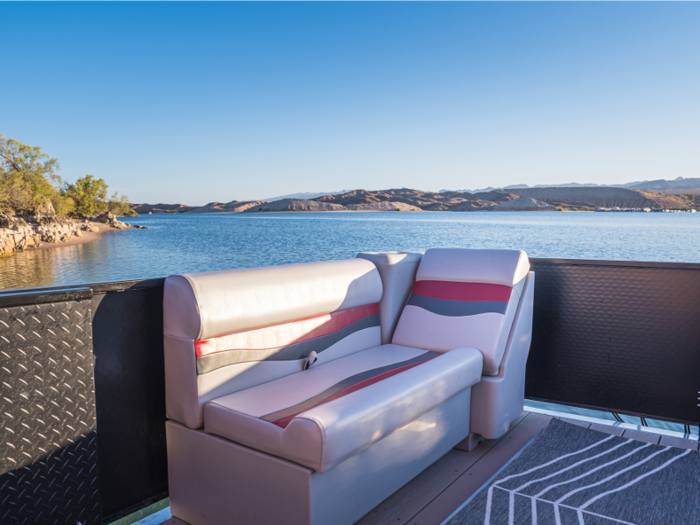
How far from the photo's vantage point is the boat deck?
1.57 m

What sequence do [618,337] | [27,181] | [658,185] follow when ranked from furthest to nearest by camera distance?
[658,185] → [27,181] → [618,337]

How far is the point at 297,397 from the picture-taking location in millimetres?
1501

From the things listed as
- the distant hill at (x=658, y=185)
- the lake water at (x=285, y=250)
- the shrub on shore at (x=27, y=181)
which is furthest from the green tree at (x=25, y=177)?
the distant hill at (x=658, y=185)

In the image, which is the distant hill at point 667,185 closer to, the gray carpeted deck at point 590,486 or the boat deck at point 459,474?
the boat deck at point 459,474

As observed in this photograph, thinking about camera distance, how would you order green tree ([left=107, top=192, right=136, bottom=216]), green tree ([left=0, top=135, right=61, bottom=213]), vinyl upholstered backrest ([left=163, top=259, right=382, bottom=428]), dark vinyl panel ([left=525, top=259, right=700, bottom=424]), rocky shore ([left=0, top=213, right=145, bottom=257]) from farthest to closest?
green tree ([left=107, top=192, right=136, bottom=216])
green tree ([left=0, top=135, right=61, bottom=213])
rocky shore ([left=0, top=213, right=145, bottom=257])
dark vinyl panel ([left=525, top=259, right=700, bottom=424])
vinyl upholstered backrest ([left=163, top=259, right=382, bottom=428])

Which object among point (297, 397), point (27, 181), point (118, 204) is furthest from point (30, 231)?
point (297, 397)

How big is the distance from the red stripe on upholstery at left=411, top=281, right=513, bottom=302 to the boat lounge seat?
0.42ft

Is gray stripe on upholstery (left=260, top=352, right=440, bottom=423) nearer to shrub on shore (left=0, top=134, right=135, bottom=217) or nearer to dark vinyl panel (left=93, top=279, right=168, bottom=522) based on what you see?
dark vinyl panel (left=93, top=279, right=168, bottom=522)

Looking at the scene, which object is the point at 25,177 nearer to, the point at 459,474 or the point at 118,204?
the point at 118,204

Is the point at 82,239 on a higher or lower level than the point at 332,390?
lower

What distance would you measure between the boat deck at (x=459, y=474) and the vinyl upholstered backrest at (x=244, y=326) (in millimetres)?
520

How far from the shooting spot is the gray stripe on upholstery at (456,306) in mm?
2195

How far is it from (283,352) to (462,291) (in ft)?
3.52

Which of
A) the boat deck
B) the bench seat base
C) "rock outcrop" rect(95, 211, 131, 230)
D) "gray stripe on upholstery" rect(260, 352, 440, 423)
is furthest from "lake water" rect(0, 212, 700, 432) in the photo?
"rock outcrop" rect(95, 211, 131, 230)
